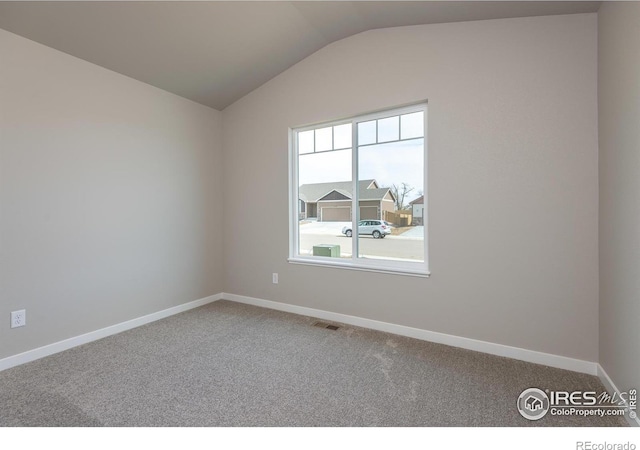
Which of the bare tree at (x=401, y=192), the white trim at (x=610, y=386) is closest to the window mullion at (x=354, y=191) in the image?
the bare tree at (x=401, y=192)

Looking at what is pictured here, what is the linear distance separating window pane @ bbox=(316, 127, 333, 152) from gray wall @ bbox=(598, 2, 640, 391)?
2223 mm

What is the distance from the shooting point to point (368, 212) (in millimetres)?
3131

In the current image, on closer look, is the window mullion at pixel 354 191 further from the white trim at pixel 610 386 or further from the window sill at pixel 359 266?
the white trim at pixel 610 386

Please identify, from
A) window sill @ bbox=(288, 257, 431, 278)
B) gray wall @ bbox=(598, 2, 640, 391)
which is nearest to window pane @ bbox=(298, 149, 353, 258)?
window sill @ bbox=(288, 257, 431, 278)

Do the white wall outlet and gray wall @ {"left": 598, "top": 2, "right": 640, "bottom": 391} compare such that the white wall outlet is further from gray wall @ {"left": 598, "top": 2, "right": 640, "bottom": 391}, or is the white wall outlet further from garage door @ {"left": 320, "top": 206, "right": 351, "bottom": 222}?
gray wall @ {"left": 598, "top": 2, "right": 640, "bottom": 391}

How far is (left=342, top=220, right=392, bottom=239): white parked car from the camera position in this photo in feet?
9.88

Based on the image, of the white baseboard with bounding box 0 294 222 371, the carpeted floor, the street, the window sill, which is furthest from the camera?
the street

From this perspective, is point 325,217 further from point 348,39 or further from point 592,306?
point 592,306

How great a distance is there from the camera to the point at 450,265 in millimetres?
2588

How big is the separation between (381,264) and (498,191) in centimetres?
122

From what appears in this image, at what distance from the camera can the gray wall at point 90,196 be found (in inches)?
90.0

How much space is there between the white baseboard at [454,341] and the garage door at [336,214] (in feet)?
3.35

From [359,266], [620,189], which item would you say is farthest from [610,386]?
[359,266]

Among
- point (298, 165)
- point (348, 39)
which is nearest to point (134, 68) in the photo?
point (298, 165)
